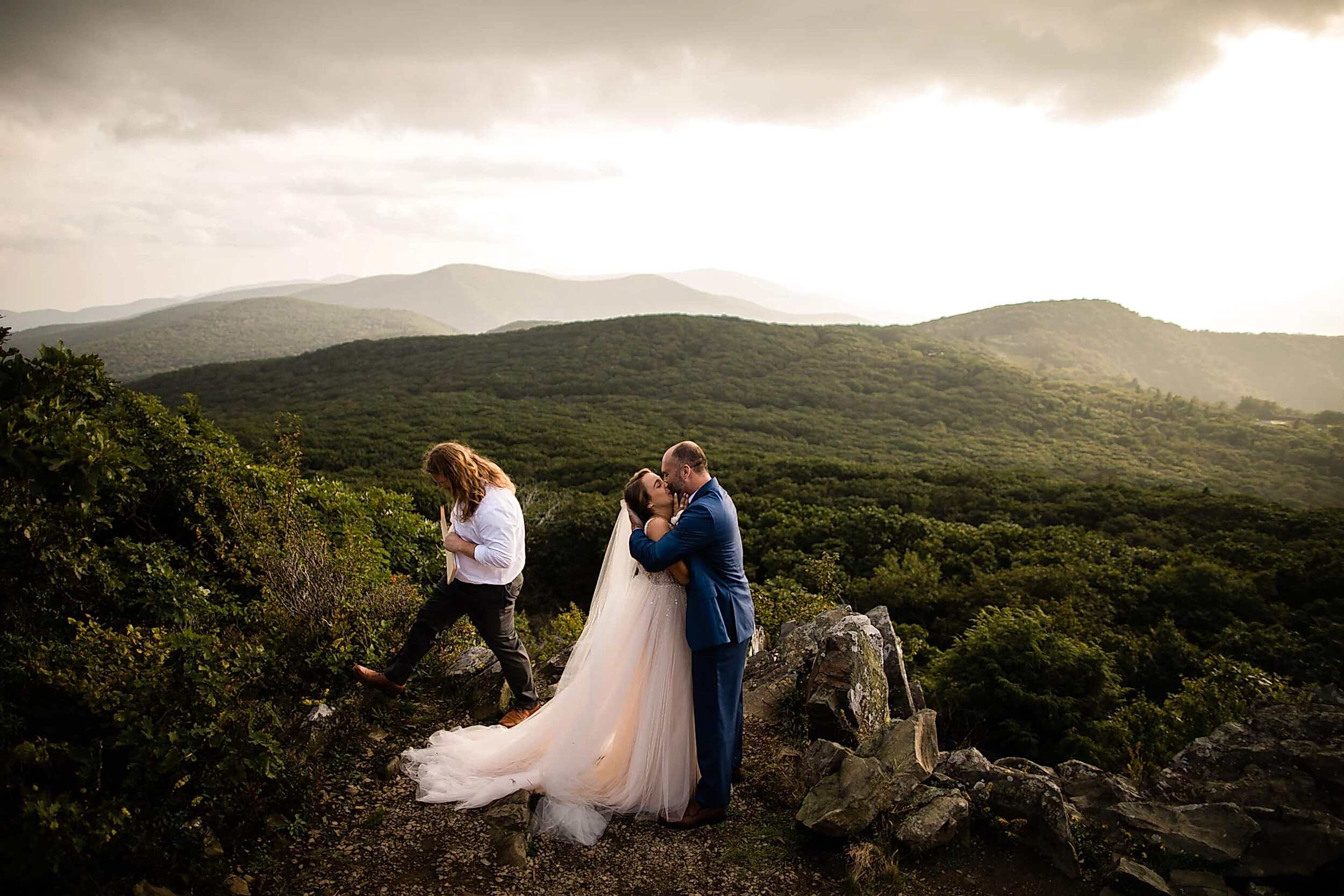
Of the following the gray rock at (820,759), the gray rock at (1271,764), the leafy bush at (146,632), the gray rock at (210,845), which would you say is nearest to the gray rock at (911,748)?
the gray rock at (820,759)

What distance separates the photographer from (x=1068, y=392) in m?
63.1

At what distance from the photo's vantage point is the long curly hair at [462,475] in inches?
197

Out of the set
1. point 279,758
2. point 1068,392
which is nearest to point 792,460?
point 279,758

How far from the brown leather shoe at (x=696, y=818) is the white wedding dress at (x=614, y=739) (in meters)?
0.05

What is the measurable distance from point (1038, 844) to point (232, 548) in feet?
23.1

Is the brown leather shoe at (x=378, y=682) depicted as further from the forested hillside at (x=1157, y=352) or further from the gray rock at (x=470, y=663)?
the forested hillside at (x=1157, y=352)

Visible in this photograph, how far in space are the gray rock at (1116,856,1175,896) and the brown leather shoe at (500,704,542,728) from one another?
386cm

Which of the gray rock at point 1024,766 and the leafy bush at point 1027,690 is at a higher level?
the gray rock at point 1024,766

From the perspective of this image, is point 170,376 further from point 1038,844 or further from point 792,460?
point 1038,844

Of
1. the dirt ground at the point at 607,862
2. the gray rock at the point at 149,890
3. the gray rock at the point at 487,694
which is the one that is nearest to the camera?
the gray rock at the point at 149,890

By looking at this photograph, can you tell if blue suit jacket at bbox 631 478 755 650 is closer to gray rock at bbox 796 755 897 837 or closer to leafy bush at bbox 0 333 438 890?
gray rock at bbox 796 755 897 837

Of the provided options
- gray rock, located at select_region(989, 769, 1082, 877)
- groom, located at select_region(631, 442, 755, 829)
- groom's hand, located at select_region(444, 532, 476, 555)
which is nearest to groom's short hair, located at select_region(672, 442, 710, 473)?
groom, located at select_region(631, 442, 755, 829)

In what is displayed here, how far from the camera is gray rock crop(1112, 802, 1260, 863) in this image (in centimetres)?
382

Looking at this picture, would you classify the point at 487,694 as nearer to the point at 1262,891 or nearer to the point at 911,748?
the point at 911,748
